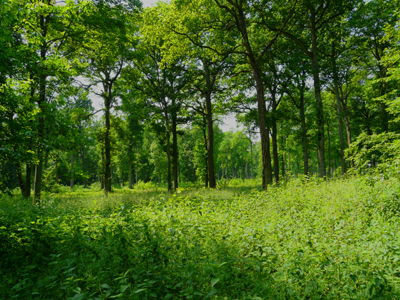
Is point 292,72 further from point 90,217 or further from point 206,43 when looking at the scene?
point 90,217

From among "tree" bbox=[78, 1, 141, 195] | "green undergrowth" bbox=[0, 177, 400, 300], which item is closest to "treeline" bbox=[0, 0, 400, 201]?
"tree" bbox=[78, 1, 141, 195]

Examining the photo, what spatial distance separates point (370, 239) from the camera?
3990 mm

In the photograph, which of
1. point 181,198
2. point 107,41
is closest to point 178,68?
point 107,41

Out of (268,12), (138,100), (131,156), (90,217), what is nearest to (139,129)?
(131,156)

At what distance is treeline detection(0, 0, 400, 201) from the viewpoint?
6539 millimetres

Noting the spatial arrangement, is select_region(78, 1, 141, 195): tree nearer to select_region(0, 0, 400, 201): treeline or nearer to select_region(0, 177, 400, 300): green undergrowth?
select_region(0, 0, 400, 201): treeline

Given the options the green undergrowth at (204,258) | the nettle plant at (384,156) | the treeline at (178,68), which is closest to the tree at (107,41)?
the treeline at (178,68)

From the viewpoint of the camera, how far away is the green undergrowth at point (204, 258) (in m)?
2.83

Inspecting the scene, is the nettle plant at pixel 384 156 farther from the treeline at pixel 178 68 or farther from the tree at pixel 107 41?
the tree at pixel 107 41

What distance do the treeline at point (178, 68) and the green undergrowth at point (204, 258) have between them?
2361 mm

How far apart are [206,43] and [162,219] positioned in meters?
11.8

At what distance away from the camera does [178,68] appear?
17.1m

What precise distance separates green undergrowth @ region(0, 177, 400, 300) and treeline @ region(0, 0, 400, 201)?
236 centimetres

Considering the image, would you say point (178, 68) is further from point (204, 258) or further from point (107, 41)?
point (204, 258)
